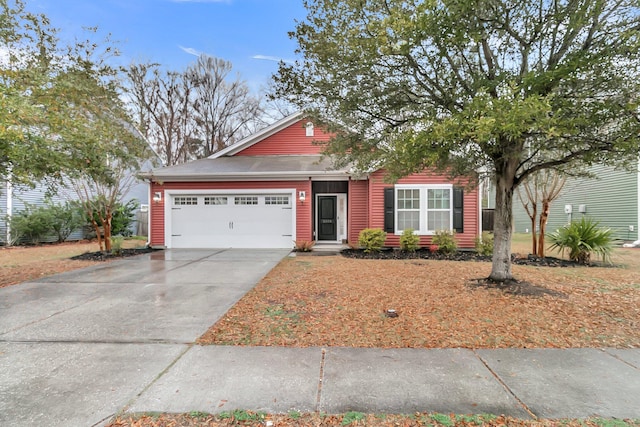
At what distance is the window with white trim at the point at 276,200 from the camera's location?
1152cm

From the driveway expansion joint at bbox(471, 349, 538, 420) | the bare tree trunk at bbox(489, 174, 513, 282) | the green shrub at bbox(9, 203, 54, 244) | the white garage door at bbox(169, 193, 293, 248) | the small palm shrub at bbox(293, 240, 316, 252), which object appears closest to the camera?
the driveway expansion joint at bbox(471, 349, 538, 420)

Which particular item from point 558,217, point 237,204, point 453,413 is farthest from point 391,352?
point 558,217

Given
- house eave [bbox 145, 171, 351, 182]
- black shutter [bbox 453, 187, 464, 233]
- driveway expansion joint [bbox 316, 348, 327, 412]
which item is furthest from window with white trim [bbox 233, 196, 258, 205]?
driveway expansion joint [bbox 316, 348, 327, 412]

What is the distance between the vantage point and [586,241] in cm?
838

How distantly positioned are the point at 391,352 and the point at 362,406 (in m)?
0.99

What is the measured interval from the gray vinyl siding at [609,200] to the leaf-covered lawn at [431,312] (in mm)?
8716

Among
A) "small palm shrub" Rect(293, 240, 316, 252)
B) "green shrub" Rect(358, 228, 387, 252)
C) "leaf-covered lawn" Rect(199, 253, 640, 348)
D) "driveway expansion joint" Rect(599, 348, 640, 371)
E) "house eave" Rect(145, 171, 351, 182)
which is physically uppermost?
"house eave" Rect(145, 171, 351, 182)

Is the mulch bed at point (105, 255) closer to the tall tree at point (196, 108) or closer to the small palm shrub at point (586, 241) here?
the tall tree at point (196, 108)

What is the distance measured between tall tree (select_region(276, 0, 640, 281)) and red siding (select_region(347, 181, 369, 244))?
5.38 meters

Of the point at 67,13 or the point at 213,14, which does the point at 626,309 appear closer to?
the point at 67,13

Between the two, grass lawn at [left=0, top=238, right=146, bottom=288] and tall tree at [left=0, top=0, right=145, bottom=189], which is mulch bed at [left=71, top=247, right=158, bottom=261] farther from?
tall tree at [left=0, top=0, right=145, bottom=189]

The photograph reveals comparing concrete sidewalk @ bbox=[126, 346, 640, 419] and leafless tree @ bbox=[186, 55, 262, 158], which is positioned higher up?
leafless tree @ bbox=[186, 55, 262, 158]

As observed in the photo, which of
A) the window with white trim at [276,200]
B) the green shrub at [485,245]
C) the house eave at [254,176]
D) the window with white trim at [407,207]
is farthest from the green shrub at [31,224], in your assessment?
the green shrub at [485,245]

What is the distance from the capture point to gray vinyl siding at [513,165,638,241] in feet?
42.3
